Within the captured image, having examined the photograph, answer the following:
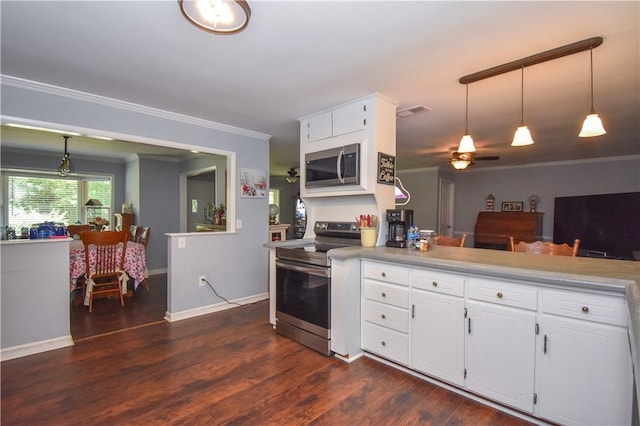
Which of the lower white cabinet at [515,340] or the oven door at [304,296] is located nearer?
the lower white cabinet at [515,340]

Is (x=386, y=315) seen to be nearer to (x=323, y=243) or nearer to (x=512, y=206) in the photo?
(x=323, y=243)

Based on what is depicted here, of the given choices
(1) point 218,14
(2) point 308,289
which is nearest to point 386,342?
(2) point 308,289

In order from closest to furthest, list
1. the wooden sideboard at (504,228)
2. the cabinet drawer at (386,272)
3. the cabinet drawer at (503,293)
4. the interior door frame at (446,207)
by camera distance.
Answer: the cabinet drawer at (503,293) < the cabinet drawer at (386,272) < the wooden sideboard at (504,228) < the interior door frame at (446,207)

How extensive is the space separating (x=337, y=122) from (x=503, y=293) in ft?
6.73

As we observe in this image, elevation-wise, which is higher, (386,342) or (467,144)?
(467,144)

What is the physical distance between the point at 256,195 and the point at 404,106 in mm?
2121

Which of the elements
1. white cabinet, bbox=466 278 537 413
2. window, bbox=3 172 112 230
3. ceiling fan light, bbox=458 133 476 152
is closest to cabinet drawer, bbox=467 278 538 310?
white cabinet, bbox=466 278 537 413

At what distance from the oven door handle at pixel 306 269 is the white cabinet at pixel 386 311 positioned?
321 mm

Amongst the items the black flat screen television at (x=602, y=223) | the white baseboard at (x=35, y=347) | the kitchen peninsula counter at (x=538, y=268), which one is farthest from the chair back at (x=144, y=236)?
the black flat screen television at (x=602, y=223)

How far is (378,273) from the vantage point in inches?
96.7

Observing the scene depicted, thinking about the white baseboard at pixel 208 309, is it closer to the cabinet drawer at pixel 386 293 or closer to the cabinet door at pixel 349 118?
the cabinet drawer at pixel 386 293

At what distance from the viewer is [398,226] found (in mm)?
2744

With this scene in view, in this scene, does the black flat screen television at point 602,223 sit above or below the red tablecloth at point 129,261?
above

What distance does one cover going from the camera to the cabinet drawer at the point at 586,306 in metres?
1.51
